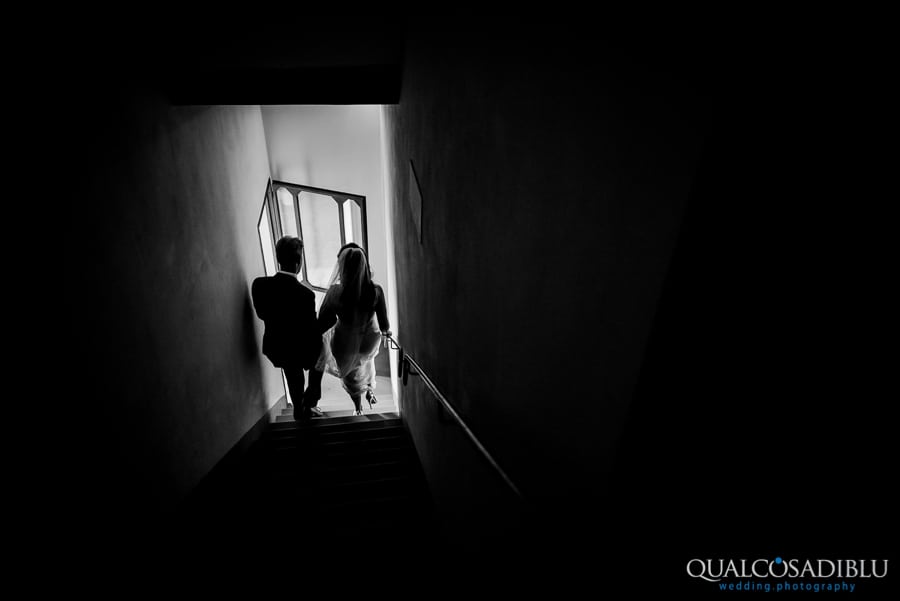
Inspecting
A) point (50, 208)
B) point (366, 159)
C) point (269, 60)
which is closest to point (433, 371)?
point (50, 208)

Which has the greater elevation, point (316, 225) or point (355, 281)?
point (316, 225)

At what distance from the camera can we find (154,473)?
197cm

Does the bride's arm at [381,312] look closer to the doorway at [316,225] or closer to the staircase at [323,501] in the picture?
the staircase at [323,501]

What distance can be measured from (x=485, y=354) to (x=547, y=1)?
1.01 metres

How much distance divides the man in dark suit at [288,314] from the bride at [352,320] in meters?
0.22

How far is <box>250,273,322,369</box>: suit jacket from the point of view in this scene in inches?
135

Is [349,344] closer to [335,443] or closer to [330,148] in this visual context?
[335,443]

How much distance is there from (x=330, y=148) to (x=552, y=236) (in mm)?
5471

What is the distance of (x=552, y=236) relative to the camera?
2.89 feet

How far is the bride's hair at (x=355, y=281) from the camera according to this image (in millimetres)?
3715

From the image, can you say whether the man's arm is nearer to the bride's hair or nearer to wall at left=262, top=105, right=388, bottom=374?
the bride's hair

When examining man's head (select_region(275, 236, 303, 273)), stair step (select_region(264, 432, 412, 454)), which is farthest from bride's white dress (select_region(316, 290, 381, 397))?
stair step (select_region(264, 432, 412, 454))

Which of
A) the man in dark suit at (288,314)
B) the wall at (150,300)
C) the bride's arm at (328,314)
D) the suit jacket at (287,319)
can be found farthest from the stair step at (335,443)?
the bride's arm at (328,314)

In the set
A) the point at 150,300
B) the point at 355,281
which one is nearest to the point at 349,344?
the point at 355,281
